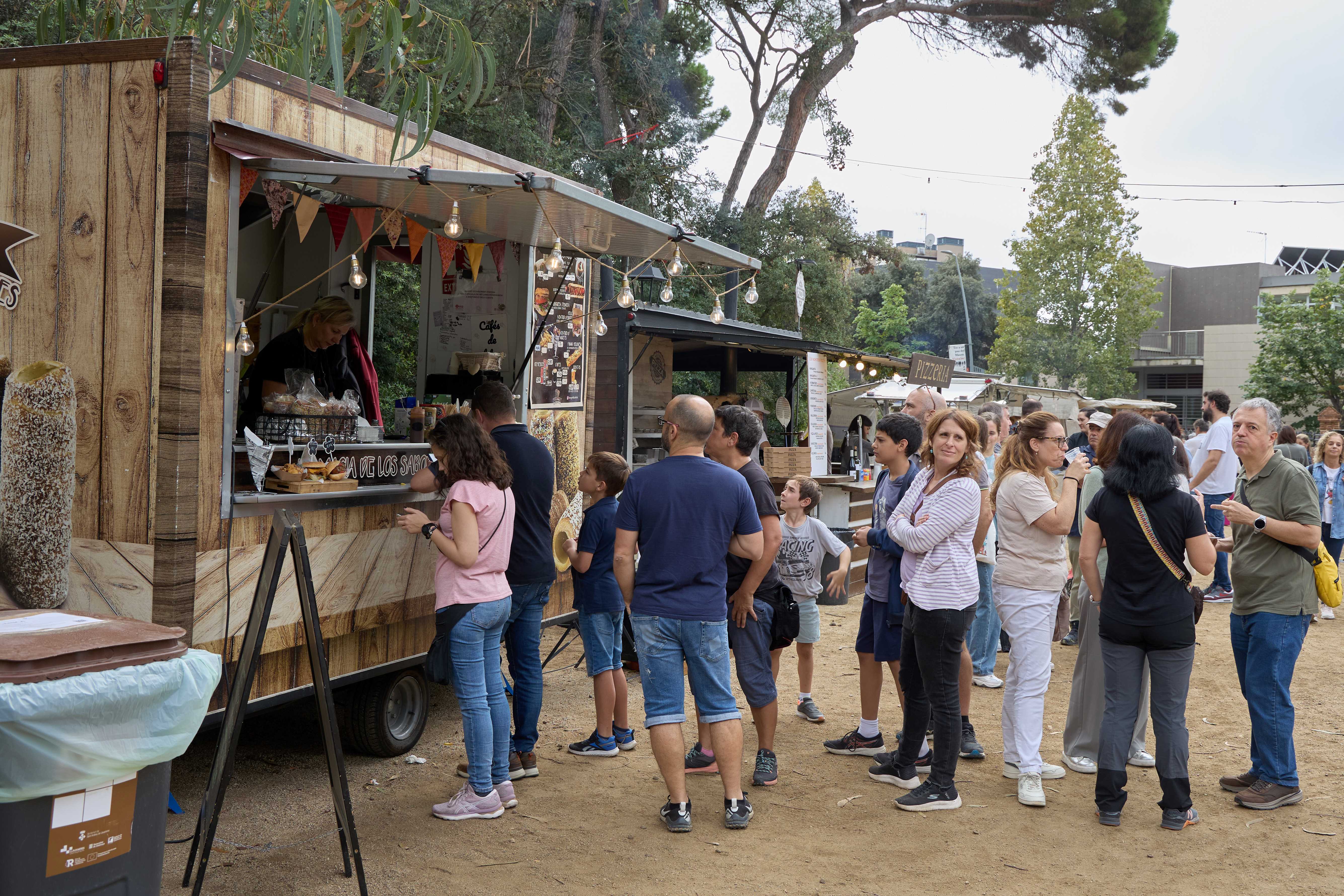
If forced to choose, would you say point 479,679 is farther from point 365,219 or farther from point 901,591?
point 365,219

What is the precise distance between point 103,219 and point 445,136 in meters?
1.83

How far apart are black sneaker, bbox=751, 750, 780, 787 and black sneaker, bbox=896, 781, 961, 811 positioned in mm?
582

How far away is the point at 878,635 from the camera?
193 inches

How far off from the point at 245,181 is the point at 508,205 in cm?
108

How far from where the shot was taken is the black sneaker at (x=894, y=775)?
473 centimetres

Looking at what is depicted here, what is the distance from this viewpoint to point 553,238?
5.36 meters

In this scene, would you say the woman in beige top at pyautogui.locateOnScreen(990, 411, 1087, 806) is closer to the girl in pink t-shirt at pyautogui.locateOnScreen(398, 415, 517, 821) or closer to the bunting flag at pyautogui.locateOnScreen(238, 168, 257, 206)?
the girl in pink t-shirt at pyautogui.locateOnScreen(398, 415, 517, 821)

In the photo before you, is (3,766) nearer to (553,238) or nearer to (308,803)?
(308,803)

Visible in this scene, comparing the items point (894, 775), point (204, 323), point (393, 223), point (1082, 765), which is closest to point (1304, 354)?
point (1082, 765)

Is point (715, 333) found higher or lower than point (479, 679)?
higher

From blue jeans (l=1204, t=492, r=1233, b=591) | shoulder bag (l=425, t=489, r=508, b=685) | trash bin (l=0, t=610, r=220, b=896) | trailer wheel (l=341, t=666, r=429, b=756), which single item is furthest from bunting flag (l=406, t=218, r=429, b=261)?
blue jeans (l=1204, t=492, r=1233, b=591)

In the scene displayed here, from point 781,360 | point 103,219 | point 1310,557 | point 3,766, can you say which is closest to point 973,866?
point 1310,557

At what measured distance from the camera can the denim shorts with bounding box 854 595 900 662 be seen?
191 inches

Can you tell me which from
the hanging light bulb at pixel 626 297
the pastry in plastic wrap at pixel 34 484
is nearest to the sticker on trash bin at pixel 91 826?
the pastry in plastic wrap at pixel 34 484
